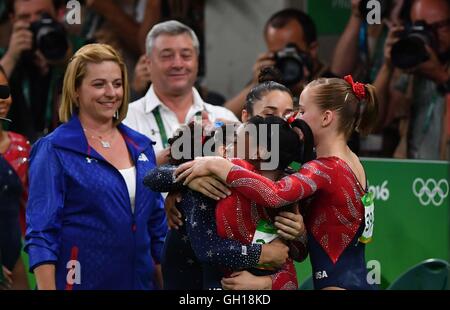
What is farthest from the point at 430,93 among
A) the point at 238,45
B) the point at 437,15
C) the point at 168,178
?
the point at 168,178

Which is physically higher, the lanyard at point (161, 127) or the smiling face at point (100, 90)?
the smiling face at point (100, 90)

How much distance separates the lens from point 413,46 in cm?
545

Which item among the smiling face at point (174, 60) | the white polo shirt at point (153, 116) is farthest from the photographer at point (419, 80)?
the smiling face at point (174, 60)

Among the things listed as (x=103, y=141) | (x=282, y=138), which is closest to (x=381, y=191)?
(x=103, y=141)

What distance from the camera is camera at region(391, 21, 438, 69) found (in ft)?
17.8

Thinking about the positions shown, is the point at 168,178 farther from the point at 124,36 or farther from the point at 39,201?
the point at 124,36

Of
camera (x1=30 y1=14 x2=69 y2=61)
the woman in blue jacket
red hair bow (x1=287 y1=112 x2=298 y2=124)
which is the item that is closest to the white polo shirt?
the woman in blue jacket

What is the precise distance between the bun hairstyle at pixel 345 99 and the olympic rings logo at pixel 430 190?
71.0 inches

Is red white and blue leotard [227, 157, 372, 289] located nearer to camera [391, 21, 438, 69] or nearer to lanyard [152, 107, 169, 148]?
lanyard [152, 107, 169, 148]

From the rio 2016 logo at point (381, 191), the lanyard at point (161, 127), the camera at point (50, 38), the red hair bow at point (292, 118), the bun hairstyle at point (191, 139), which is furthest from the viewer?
the camera at point (50, 38)

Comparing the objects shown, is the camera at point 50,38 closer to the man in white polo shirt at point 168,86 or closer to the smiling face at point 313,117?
the man in white polo shirt at point 168,86

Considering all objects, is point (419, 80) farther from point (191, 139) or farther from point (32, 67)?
point (32, 67)

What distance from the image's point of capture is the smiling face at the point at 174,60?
499 cm

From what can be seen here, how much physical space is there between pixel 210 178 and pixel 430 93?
8.28 feet
